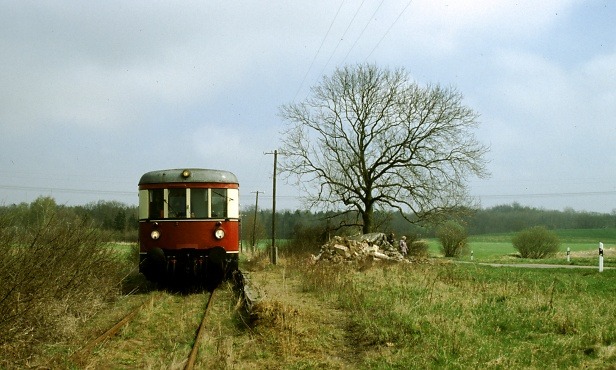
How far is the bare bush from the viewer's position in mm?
6789

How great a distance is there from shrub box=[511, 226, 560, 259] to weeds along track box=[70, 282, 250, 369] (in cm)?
3462

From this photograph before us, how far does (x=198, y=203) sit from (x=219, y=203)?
0.52m

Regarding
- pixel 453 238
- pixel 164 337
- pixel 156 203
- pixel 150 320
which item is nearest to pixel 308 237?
pixel 453 238

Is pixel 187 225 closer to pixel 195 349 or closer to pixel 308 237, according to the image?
pixel 195 349

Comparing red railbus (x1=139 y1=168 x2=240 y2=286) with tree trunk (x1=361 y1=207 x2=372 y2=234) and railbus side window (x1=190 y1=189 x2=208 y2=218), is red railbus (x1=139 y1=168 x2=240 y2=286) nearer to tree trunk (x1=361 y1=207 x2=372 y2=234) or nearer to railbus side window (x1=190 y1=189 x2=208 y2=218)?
railbus side window (x1=190 y1=189 x2=208 y2=218)

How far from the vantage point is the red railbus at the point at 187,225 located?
14.8m

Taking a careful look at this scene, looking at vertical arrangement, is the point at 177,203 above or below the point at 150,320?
above

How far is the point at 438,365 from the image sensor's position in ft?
21.4

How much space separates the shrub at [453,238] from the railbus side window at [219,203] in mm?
27772

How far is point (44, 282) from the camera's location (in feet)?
25.4

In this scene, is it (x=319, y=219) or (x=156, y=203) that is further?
(x=319, y=219)

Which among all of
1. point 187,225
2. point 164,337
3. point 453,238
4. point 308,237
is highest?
point 187,225

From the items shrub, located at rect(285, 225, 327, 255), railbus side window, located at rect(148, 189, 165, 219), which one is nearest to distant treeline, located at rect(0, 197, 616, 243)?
shrub, located at rect(285, 225, 327, 255)

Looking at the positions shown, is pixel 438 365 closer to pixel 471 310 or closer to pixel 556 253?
pixel 471 310
